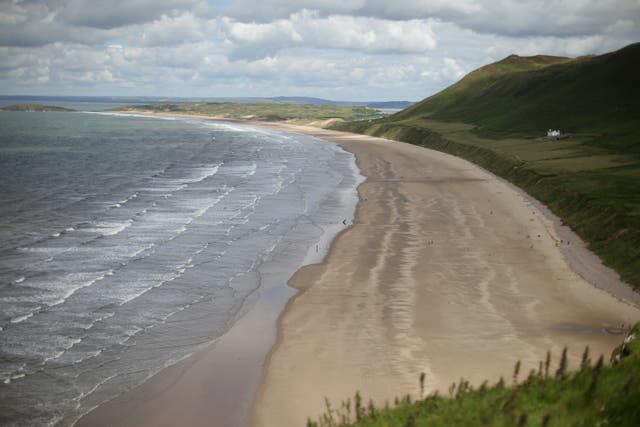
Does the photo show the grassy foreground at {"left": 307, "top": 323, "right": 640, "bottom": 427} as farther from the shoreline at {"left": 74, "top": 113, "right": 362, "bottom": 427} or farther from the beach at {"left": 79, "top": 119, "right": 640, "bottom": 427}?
the shoreline at {"left": 74, "top": 113, "right": 362, "bottom": 427}

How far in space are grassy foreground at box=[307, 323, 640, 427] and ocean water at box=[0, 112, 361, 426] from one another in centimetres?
1210

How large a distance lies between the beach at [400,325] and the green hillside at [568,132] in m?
2.88

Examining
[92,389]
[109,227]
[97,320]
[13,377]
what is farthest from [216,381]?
[109,227]

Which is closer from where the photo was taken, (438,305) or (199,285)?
(438,305)

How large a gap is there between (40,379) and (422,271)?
21.8 meters

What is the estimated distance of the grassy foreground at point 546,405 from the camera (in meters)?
11.6

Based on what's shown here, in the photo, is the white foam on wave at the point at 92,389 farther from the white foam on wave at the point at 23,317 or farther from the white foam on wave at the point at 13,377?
the white foam on wave at the point at 23,317

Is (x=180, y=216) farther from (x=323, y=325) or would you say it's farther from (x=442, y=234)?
(x=323, y=325)

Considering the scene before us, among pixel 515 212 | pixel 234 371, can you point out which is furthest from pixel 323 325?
pixel 515 212

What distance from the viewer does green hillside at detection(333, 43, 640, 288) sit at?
153 feet

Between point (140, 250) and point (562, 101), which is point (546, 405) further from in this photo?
point (562, 101)

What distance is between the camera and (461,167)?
94.1 m

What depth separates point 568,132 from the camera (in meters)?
113

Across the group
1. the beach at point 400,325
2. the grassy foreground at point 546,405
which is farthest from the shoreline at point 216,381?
the grassy foreground at point 546,405
